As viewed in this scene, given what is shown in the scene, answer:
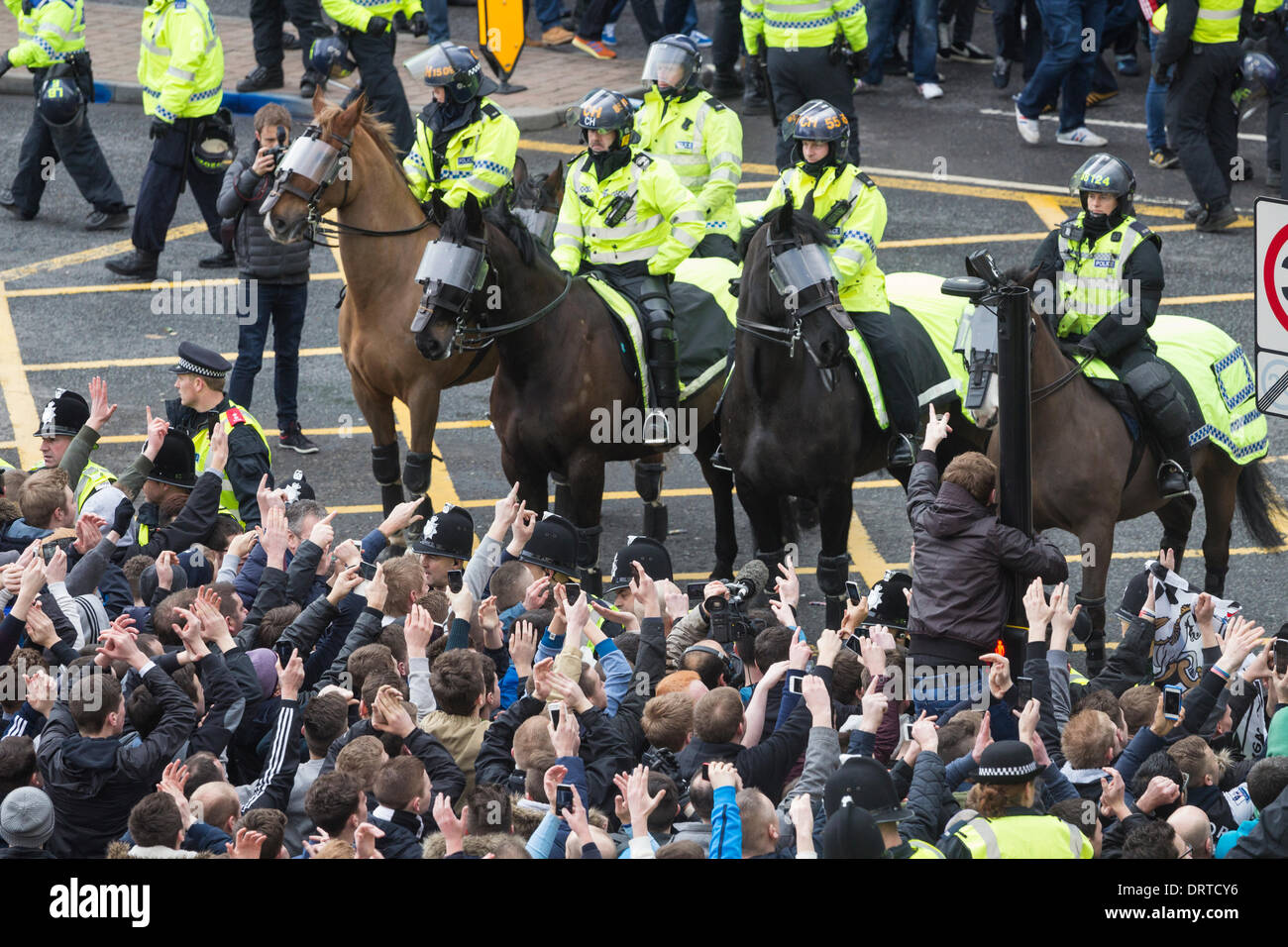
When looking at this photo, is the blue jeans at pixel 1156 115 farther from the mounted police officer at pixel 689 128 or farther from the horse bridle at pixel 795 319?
the horse bridle at pixel 795 319

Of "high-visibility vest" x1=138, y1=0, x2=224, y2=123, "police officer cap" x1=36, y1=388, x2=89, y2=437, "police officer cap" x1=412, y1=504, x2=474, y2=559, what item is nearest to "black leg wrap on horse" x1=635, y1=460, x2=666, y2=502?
"police officer cap" x1=412, y1=504, x2=474, y2=559

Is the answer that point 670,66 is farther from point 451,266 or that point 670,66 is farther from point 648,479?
point 451,266

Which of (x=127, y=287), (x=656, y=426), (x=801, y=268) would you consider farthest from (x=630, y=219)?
(x=127, y=287)

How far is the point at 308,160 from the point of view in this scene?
1092 centimetres

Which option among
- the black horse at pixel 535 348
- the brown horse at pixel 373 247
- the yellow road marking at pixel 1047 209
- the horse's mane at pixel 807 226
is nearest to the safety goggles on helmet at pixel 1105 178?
the horse's mane at pixel 807 226

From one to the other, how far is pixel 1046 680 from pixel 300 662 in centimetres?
307

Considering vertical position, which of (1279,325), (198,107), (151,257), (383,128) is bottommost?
(151,257)

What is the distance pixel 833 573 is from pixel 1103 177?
265 centimetres

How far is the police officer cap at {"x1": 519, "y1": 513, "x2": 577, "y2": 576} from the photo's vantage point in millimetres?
9484

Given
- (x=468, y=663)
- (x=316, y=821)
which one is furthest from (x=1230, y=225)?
(x=316, y=821)

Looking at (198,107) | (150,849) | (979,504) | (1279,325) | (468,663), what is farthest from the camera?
(198,107)

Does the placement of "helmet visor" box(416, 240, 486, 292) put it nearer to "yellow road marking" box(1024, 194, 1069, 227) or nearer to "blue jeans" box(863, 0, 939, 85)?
"yellow road marking" box(1024, 194, 1069, 227)

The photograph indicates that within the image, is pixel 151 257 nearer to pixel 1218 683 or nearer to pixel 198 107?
pixel 198 107

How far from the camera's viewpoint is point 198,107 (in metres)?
15.1
